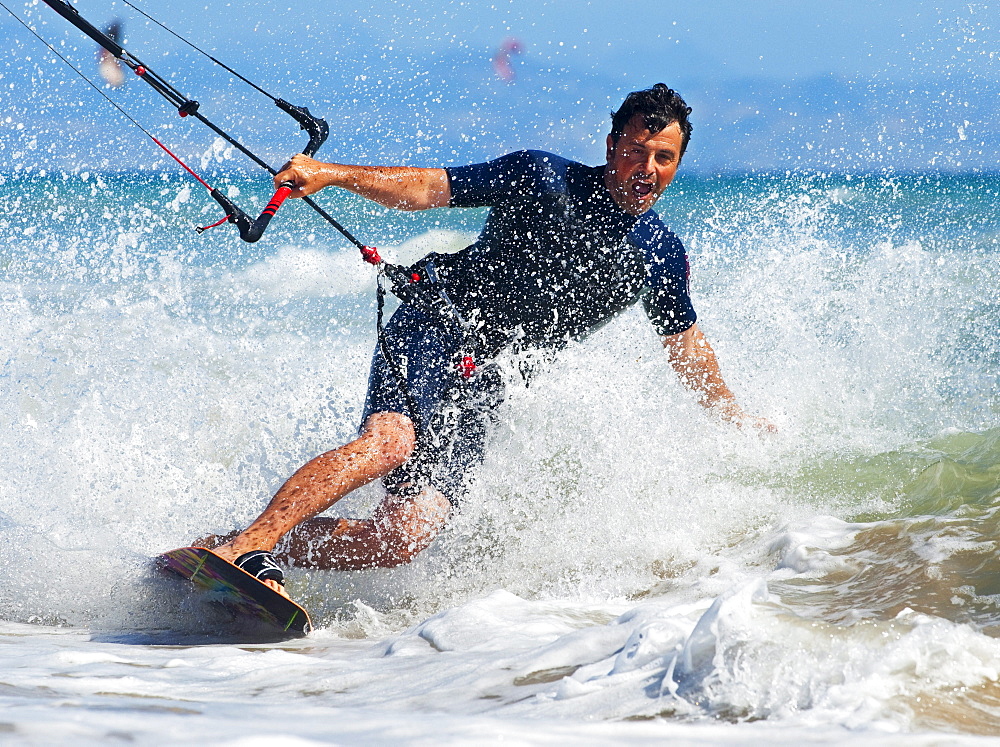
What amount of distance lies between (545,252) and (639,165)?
0.51 meters

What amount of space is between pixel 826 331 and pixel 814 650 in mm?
5961

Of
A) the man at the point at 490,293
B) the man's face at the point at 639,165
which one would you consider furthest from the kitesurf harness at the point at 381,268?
the man's face at the point at 639,165

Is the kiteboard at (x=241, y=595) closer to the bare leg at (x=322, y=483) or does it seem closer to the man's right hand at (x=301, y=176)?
the bare leg at (x=322, y=483)

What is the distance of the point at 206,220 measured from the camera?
20.4 metres

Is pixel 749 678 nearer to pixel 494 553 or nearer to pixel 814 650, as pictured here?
pixel 814 650

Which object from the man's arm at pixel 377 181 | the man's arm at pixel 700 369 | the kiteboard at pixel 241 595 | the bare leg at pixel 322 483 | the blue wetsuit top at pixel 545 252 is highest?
the man's arm at pixel 377 181

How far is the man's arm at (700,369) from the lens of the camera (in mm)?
4336

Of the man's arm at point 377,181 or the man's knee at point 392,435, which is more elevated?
the man's arm at point 377,181

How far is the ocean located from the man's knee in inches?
21.7

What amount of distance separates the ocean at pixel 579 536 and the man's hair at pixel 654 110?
1.15m

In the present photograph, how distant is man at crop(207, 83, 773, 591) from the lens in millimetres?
3750

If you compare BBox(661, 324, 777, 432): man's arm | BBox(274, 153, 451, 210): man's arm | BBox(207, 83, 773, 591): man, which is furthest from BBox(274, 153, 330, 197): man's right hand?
BBox(661, 324, 777, 432): man's arm

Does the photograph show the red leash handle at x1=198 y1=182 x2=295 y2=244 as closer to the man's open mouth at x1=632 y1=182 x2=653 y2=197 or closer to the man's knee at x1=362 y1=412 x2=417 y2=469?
the man's knee at x1=362 y1=412 x2=417 y2=469

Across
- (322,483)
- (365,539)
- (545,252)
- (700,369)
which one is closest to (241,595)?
(322,483)
